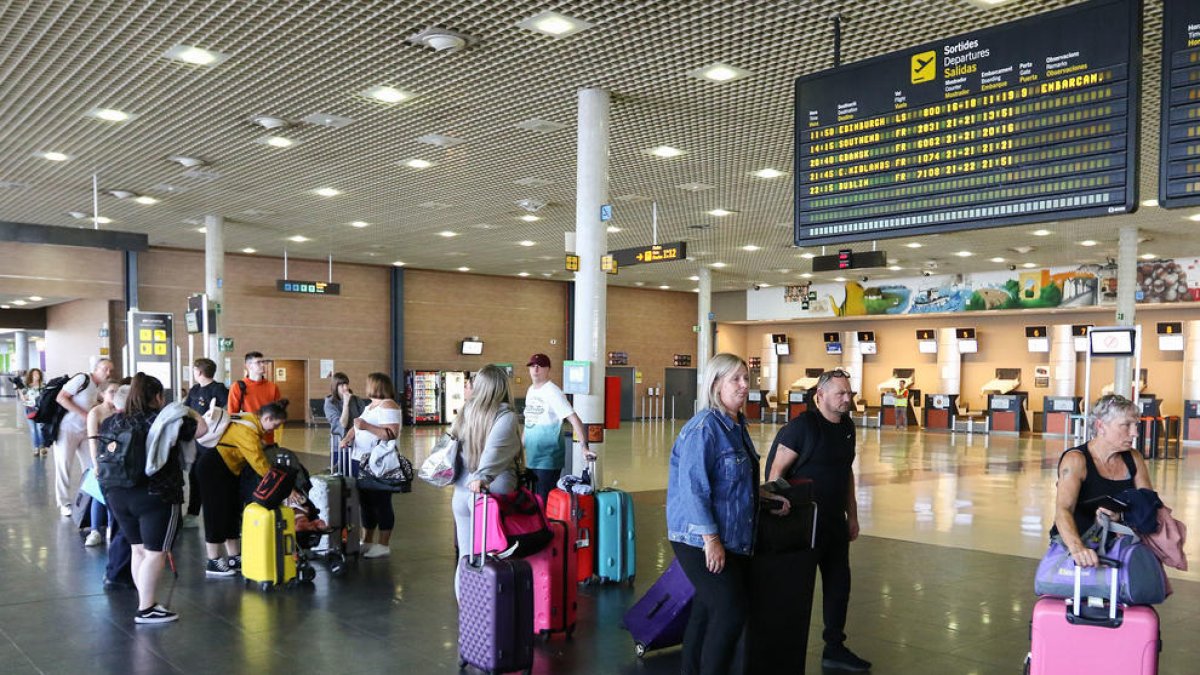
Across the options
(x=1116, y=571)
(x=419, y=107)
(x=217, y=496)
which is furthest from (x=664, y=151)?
(x=1116, y=571)

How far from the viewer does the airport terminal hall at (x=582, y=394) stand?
3.71m

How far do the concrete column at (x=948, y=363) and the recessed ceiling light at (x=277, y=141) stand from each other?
775 inches

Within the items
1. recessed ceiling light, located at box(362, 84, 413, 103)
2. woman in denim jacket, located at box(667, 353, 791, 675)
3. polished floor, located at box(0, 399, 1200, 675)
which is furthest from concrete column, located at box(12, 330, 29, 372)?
woman in denim jacket, located at box(667, 353, 791, 675)

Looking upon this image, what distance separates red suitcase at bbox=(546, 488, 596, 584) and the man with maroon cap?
1.27ft

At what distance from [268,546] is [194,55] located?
409 centimetres

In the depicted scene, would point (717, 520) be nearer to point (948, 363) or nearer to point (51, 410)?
point (51, 410)

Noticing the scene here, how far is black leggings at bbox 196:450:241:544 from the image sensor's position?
20.7ft

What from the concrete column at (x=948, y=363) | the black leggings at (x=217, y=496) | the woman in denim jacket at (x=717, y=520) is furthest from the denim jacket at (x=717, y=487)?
the concrete column at (x=948, y=363)

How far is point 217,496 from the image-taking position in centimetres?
630

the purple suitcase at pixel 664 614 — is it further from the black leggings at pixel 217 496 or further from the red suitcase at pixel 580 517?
the black leggings at pixel 217 496

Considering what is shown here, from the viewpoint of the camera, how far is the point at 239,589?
588cm

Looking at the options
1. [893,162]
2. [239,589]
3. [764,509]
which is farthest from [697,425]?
[239,589]

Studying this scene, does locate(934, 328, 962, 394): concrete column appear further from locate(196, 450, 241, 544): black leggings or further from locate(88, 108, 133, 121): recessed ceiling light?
locate(196, 450, 241, 544): black leggings

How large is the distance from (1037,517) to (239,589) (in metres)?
7.73
